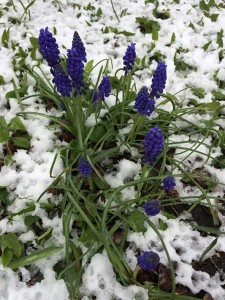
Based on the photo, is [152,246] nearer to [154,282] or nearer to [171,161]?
[154,282]

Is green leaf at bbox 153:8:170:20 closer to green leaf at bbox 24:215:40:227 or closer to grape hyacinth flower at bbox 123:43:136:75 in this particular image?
grape hyacinth flower at bbox 123:43:136:75

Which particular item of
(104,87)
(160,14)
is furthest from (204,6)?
(104,87)

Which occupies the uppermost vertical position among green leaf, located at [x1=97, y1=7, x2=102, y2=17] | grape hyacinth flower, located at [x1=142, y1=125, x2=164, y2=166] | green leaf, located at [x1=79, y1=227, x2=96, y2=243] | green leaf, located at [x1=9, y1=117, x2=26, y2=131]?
green leaf, located at [x1=97, y1=7, x2=102, y2=17]

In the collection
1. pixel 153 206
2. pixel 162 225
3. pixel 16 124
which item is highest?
pixel 16 124

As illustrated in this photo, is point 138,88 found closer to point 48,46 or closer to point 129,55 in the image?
point 129,55

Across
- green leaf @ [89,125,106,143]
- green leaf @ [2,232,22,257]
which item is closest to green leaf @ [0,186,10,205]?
green leaf @ [2,232,22,257]

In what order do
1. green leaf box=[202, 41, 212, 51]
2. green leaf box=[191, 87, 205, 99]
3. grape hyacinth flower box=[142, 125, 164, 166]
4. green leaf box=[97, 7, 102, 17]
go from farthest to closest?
1. green leaf box=[97, 7, 102, 17]
2. green leaf box=[202, 41, 212, 51]
3. green leaf box=[191, 87, 205, 99]
4. grape hyacinth flower box=[142, 125, 164, 166]

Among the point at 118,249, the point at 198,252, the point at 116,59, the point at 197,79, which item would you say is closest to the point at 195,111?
the point at 197,79
